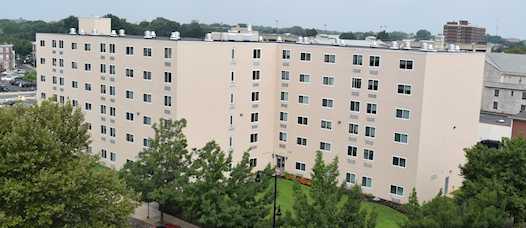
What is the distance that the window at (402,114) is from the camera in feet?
146

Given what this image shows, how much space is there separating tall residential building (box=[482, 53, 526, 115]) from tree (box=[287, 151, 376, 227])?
205ft

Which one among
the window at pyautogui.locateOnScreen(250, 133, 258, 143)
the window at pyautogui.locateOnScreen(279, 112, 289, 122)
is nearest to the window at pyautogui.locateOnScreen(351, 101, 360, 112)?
the window at pyautogui.locateOnScreen(279, 112, 289, 122)

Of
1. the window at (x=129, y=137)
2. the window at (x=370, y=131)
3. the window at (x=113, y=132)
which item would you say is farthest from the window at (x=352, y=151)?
the window at (x=113, y=132)

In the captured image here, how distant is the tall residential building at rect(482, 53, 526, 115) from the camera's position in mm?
82625

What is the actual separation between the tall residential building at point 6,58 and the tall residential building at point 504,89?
115789mm

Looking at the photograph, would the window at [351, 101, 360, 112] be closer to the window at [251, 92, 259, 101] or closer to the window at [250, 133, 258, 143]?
the window at [251, 92, 259, 101]

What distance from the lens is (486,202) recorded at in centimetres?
2902

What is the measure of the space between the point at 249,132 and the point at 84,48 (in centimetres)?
1633

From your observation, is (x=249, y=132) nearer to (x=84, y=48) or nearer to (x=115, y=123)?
(x=115, y=123)

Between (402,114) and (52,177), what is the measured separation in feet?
91.6

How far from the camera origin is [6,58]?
151250mm

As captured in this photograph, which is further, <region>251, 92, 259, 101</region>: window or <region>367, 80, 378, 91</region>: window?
<region>251, 92, 259, 101</region>: window

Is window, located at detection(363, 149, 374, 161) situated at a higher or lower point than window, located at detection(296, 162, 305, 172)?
Result: higher

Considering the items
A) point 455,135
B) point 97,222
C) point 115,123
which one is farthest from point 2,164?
point 455,135
